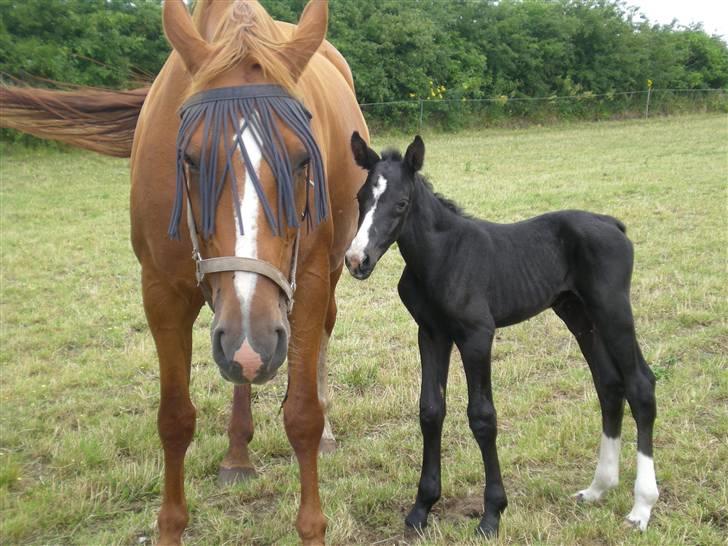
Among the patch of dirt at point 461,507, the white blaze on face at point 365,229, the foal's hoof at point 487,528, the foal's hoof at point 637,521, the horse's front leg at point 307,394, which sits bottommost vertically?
the patch of dirt at point 461,507

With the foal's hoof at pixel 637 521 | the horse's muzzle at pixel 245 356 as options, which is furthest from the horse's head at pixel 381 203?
the foal's hoof at pixel 637 521

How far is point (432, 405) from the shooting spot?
300 centimetres

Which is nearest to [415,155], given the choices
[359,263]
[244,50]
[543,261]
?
[359,263]

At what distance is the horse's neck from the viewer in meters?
2.99

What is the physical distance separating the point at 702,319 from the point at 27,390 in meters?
4.91

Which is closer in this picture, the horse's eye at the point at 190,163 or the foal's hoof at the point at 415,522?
the horse's eye at the point at 190,163

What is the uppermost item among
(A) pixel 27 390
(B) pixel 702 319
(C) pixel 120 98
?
(C) pixel 120 98

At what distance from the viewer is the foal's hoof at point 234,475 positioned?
337 cm

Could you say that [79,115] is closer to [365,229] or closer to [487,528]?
[365,229]

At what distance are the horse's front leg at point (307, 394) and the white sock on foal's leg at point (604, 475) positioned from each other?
1.23m

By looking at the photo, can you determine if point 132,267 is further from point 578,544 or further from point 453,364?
point 578,544

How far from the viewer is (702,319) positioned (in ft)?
16.9

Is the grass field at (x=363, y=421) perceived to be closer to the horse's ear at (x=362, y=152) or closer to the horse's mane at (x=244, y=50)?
the horse's ear at (x=362, y=152)

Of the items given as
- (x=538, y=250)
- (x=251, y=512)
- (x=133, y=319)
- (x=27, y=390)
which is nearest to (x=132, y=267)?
(x=133, y=319)
